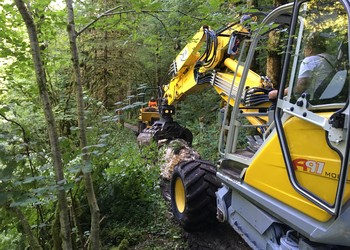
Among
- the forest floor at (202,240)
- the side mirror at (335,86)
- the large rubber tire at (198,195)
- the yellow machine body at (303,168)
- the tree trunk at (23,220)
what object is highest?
the side mirror at (335,86)

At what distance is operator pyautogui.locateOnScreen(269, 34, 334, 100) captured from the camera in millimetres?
2217

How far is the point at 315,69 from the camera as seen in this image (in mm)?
2283

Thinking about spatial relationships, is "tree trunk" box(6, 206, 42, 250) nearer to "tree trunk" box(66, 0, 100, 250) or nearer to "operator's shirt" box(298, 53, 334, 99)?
"tree trunk" box(66, 0, 100, 250)

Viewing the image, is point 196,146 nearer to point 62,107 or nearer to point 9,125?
point 62,107

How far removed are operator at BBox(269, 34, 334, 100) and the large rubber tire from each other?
2011mm

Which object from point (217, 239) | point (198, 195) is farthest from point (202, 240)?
point (198, 195)

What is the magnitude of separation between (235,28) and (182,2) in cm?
253

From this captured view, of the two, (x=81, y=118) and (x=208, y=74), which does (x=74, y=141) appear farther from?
(x=208, y=74)

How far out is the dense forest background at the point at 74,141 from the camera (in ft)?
8.21

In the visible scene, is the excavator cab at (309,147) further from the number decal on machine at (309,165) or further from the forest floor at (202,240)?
the forest floor at (202,240)

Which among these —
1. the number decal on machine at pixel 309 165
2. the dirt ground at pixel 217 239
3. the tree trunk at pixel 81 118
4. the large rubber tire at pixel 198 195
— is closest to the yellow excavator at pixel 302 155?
the number decal on machine at pixel 309 165

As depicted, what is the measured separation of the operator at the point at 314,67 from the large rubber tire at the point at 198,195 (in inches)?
79.2

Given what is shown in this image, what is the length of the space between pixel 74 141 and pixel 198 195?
5.27ft

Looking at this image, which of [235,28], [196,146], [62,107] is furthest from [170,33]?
[196,146]
